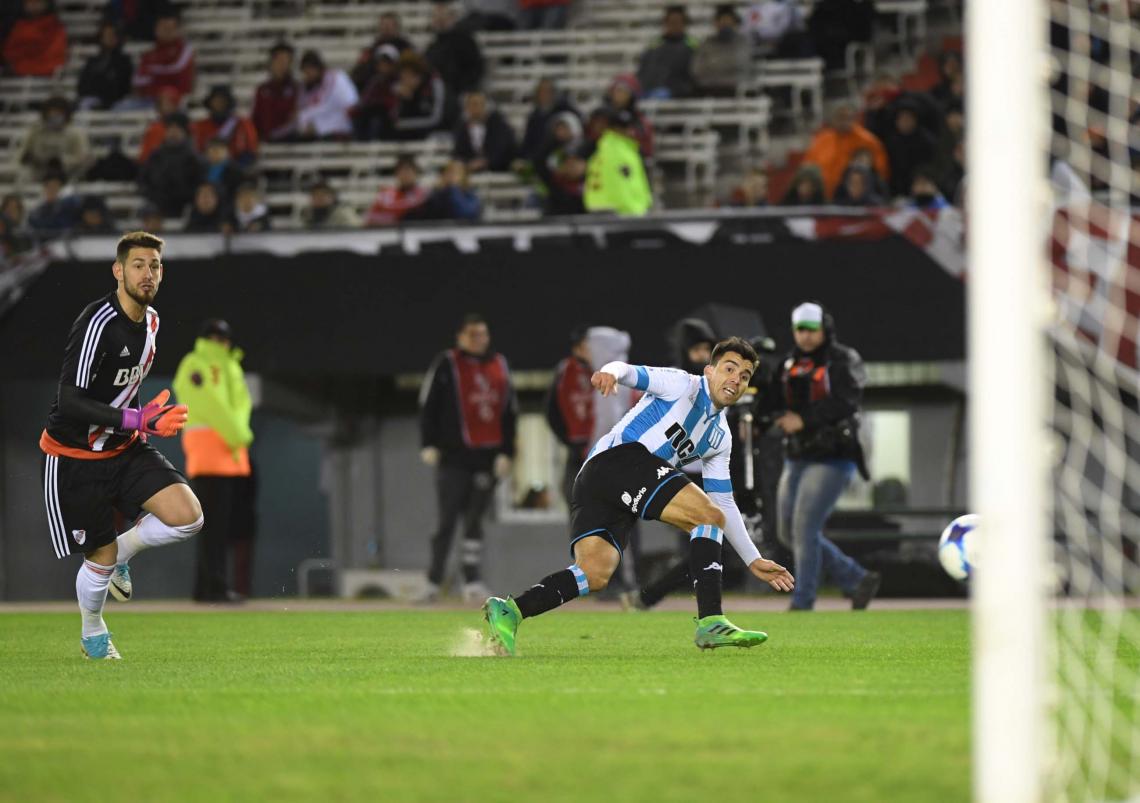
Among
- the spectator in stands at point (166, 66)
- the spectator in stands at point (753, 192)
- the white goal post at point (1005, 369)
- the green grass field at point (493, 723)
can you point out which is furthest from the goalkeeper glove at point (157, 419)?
the spectator in stands at point (166, 66)

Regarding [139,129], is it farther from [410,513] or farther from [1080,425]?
[1080,425]

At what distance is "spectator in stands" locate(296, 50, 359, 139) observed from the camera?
66.9 ft

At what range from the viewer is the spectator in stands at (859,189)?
16469 mm

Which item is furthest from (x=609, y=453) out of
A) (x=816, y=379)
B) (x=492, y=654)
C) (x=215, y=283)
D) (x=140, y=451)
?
(x=215, y=283)

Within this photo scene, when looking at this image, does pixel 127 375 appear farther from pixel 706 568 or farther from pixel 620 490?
pixel 706 568

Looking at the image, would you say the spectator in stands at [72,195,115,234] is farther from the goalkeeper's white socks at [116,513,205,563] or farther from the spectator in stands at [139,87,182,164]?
the goalkeeper's white socks at [116,513,205,563]

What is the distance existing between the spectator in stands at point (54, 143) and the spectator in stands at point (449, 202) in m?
4.91

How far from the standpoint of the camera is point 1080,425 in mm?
13938

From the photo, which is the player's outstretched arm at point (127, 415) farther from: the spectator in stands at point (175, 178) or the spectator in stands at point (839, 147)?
the spectator in stands at point (175, 178)

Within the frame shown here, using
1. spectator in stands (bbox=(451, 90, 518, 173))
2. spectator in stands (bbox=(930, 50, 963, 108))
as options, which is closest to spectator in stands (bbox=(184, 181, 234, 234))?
spectator in stands (bbox=(451, 90, 518, 173))

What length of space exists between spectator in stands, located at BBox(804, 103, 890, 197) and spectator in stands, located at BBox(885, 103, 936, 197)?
0.11 meters

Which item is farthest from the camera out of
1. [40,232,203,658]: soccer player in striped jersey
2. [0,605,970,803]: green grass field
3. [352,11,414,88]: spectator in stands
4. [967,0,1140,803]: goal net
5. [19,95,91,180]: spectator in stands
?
[352,11,414,88]: spectator in stands

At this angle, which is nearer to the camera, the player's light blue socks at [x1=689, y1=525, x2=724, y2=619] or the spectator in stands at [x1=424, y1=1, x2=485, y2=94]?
the player's light blue socks at [x1=689, y1=525, x2=724, y2=619]

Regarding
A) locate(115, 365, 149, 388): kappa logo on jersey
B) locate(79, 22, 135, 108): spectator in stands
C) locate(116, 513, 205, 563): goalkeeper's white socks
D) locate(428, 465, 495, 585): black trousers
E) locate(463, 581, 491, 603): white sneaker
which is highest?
locate(79, 22, 135, 108): spectator in stands
